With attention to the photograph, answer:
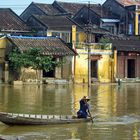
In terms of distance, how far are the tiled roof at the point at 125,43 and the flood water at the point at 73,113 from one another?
2054 centimetres

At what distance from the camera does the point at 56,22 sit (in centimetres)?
5953

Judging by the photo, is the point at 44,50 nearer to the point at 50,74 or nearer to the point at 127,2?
the point at 50,74

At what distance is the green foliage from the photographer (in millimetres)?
49375

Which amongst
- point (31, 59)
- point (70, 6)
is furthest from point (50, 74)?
point (70, 6)

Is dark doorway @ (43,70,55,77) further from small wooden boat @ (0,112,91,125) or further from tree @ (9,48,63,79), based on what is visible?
small wooden boat @ (0,112,91,125)

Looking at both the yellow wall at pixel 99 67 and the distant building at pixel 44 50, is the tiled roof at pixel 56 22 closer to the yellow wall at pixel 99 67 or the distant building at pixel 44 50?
the distant building at pixel 44 50

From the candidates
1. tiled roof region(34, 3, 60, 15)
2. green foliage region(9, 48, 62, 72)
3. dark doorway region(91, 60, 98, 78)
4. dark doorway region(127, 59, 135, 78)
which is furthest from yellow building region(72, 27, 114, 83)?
tiled roof region(34, 3, 60, 15)

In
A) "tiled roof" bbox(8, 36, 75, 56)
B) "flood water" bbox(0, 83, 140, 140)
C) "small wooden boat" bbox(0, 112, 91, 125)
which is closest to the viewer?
"flood water" bbox(0, 83, 140, 140)

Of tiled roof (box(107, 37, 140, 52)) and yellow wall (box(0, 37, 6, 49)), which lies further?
tiled roof (box(107, 37, 140, 52))

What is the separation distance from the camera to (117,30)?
2657 inches

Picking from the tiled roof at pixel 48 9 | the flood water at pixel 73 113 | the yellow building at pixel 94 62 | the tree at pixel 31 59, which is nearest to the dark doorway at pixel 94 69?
the yellow building at pixel 94 62

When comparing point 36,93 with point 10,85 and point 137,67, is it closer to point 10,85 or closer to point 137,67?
point 10,85

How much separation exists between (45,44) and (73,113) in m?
27.1

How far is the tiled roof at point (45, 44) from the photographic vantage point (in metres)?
51.2
